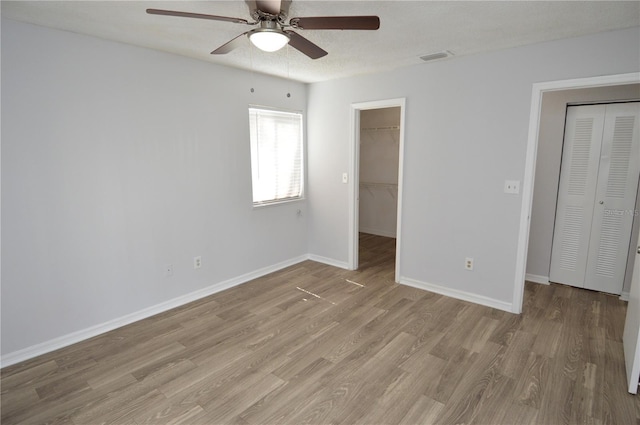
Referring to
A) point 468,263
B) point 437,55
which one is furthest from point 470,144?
point 468,263

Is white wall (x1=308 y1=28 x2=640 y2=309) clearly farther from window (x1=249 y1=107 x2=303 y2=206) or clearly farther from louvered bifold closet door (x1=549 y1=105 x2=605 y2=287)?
louvered bifold closet door (x1=549 y1=105 x2=605 y2=287)

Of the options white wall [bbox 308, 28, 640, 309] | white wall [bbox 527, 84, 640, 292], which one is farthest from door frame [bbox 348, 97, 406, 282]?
white wall [bbox 527, 84, 640, 292]

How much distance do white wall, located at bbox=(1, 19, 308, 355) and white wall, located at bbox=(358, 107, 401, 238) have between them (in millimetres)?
2827

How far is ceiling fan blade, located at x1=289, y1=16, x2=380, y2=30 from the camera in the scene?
1.72 meters

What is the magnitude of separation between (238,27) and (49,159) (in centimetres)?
175

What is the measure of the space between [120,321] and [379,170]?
15.7ft

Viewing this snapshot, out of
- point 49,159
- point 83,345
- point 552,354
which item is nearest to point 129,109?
point 49,159

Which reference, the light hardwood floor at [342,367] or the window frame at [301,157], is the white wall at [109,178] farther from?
the light hardwood floor at [342,367]

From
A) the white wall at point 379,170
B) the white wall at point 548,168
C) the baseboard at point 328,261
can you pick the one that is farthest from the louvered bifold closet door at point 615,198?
the white wall at point 379,170

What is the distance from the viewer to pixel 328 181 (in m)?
4.63

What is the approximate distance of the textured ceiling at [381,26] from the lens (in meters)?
2.13

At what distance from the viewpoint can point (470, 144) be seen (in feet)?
11.1

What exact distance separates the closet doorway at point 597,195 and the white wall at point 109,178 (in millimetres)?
3632

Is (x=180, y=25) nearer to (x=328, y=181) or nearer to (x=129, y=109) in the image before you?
(x=129, y=109)
